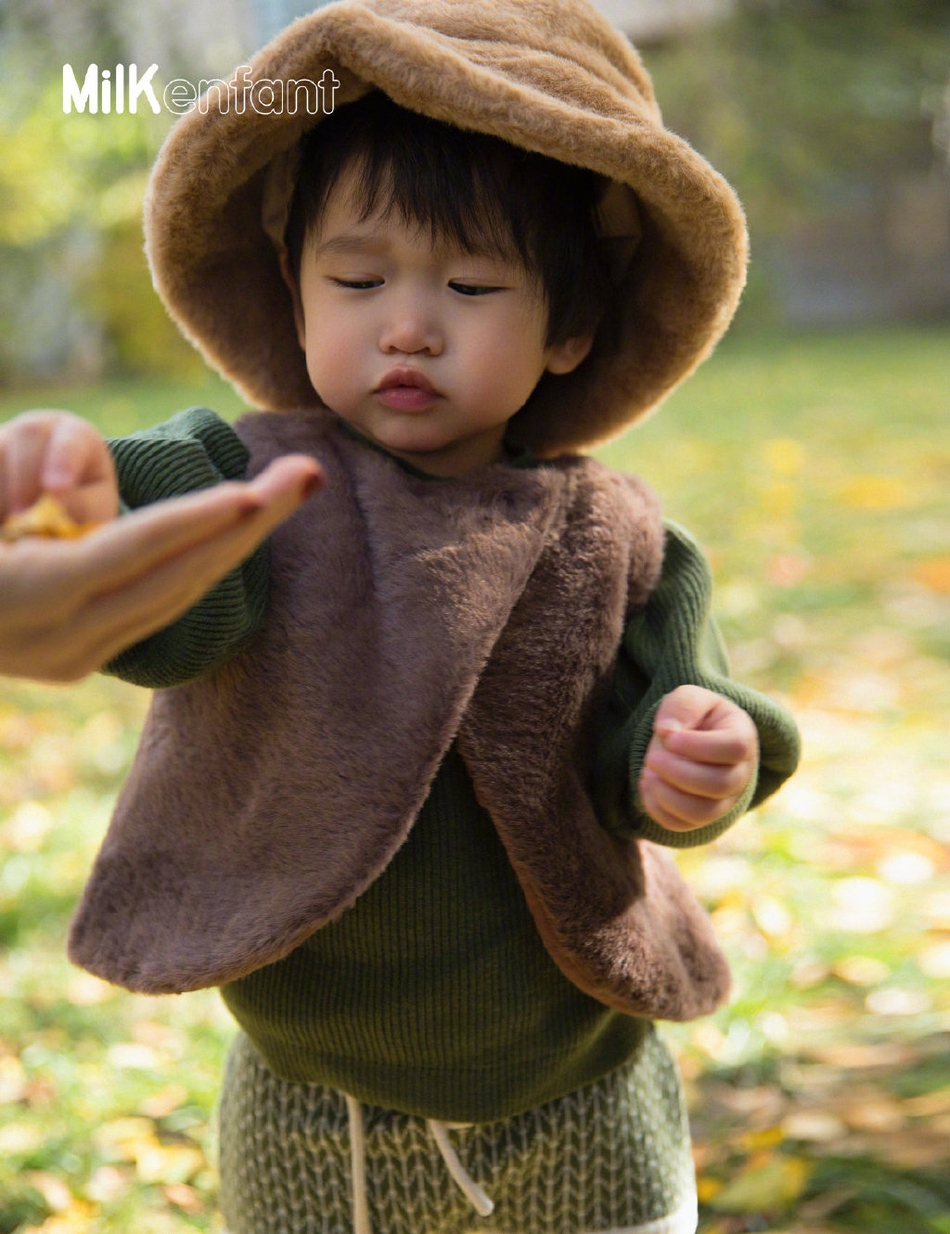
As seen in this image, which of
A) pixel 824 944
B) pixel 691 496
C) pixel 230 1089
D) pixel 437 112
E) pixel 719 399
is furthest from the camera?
pixel 719 399

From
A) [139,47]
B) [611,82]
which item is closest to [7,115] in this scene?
[139,47]

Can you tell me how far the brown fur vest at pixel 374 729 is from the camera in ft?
4.26

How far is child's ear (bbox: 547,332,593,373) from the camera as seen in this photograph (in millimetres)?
1560

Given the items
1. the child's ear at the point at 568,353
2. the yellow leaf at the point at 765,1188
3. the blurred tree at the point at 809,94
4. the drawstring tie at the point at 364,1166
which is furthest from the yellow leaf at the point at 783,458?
the blurred tree at the point at 809,94

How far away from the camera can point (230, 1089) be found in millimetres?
1641

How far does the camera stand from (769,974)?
2477 mm

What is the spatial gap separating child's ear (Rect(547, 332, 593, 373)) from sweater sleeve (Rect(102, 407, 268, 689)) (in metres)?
0.47

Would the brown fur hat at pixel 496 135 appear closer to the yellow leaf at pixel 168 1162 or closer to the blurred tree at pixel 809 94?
the yellow leaf at pixel 168 1162

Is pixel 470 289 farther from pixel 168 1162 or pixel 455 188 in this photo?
pixel 168 1162

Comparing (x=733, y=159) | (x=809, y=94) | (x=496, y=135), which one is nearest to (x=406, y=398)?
(x=496, y=135)

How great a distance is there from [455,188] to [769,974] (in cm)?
168

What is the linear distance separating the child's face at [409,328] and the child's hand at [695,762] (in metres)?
0.39

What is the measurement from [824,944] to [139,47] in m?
6.42

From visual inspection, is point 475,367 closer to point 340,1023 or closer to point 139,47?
point 340,1023
